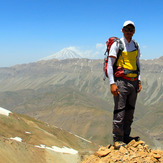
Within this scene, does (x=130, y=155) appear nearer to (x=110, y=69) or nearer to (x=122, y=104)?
(x=122, y=104)

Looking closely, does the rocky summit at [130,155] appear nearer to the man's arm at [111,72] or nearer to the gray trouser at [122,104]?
the gray trouser at [122,104]

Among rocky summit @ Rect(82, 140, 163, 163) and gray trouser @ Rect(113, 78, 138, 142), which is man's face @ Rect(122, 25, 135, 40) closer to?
gray trouser @ Rect(113, 78, 138, 142)

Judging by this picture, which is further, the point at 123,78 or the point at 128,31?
the point at 128,31

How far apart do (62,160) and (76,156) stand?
6.47 meters

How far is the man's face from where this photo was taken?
9595 mm

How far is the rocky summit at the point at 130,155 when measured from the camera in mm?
8566

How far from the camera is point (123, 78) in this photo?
31.2 ft

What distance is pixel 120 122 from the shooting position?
977 centimetres

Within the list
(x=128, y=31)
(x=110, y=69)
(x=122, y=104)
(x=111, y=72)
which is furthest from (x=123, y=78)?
(x=128, y=31)

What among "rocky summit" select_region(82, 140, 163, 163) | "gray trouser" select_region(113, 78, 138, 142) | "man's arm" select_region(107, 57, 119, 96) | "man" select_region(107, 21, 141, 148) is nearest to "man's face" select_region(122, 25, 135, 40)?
"man" select_region(107, 21, 141, 148)

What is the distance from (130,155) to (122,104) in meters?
2.40

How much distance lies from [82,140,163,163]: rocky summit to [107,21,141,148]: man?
44cm

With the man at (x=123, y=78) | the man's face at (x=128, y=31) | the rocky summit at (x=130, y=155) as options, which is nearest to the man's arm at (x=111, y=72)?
the man at (x=123, y=78)

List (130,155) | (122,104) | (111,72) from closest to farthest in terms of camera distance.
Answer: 1. (130,155)
2. (111,72)
3. (122,104)
